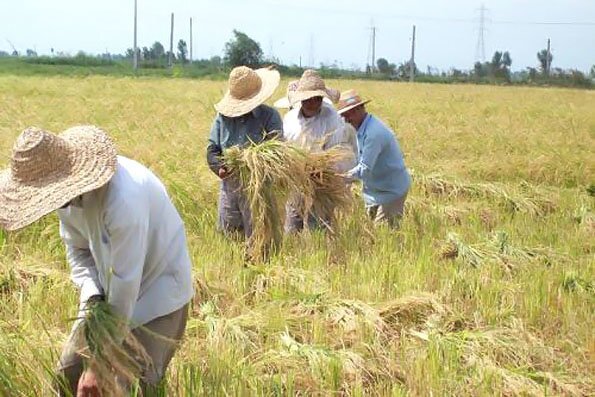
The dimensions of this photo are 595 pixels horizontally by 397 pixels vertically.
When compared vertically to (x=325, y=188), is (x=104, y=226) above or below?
above

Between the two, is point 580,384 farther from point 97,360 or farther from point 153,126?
point 153,126

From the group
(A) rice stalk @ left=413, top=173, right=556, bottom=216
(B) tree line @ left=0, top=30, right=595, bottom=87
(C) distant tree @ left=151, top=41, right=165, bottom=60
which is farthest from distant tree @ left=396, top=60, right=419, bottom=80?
(A) rice stalk @ left=413, top=173, right=556, bottom=216

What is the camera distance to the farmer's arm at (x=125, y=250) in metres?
2.28

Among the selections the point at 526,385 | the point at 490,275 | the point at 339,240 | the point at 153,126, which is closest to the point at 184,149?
the point at 153,126

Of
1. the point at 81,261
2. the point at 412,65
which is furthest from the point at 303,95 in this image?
the point at 412,65

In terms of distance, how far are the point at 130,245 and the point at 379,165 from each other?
3597mm

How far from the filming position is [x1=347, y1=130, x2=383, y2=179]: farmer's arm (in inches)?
217

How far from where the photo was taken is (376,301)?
4.08 metres

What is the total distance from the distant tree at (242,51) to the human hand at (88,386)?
44.7 m

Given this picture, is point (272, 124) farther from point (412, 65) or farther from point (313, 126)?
point (412, 65)

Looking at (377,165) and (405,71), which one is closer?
(377,165)

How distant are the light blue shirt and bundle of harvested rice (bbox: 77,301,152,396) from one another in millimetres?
3188

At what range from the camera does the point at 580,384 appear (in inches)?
127

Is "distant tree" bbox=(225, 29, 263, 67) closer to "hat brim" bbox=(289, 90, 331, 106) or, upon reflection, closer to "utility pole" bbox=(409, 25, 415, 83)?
"utility pole" bbox=(409, 25, 415, 83)
